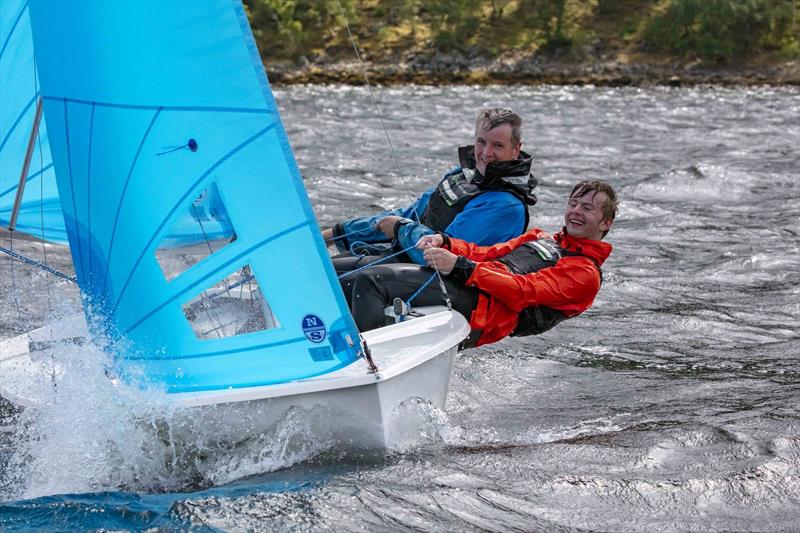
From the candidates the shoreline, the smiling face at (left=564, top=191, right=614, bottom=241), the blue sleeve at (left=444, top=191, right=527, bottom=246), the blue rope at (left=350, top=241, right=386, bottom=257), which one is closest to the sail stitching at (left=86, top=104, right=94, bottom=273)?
the blue rope at (left=350, top=241, right=386, bottom=257)

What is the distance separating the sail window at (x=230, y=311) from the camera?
3854 mm

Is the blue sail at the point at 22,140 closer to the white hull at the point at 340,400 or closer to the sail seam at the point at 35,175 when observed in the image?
the sail seam at the point at 35,175

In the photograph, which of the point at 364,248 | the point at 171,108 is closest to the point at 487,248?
the point at 364,248

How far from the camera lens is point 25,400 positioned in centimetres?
392

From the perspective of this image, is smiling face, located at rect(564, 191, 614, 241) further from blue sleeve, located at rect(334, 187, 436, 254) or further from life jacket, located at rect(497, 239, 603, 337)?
blue sleeve, located at rect(334, 187, 436, 254)

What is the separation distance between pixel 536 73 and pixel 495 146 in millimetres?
36779

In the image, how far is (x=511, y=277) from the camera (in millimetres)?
4215

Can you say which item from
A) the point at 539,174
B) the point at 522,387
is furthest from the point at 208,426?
the point at 539,174

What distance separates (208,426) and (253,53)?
4.11ft

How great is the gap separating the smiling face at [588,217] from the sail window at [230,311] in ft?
4.60

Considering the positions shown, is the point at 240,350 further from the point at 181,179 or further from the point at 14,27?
the point at 14,27

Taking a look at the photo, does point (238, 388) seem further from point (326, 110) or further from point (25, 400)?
point (326, 110)

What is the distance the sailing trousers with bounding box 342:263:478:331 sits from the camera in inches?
166

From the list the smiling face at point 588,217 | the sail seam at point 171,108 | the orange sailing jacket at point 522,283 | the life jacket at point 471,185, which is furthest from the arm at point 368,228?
the sail seam at point 171,108
